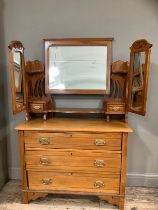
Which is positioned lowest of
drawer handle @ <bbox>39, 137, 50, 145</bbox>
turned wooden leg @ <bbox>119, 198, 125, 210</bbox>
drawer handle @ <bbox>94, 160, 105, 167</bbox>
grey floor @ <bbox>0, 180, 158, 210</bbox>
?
grey floor @ <bbox>0, 180, 158, 210</bbox>

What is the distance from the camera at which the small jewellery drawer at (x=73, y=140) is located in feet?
5.99

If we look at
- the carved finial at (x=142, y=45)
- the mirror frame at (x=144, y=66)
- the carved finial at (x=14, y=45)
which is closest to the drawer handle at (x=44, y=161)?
the mirror frame at (x=144, y=66)

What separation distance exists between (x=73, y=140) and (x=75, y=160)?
209 millimetres

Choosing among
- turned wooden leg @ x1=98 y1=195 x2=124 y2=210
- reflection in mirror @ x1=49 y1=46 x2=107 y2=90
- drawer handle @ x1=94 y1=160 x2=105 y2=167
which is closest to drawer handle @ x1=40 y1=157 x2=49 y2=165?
drawer handle @ x1=94 y1=160 x2=105 y2=167

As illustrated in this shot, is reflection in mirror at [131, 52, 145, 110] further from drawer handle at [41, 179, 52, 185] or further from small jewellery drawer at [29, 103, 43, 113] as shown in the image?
drawer handle at [41, 179, 52, 185]

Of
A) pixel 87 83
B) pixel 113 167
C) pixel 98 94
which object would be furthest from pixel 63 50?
pixel 113 167

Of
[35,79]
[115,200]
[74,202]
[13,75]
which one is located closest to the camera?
[13,75]

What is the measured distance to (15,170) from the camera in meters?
2.47

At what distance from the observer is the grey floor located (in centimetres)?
199

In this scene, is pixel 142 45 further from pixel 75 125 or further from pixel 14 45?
pixel 14 45

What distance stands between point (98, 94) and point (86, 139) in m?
0.61

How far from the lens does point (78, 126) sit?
1.88 m

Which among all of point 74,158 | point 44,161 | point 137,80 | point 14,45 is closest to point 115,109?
point 137,80

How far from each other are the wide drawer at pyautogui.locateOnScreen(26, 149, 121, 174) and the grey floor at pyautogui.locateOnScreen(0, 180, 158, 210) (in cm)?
43
